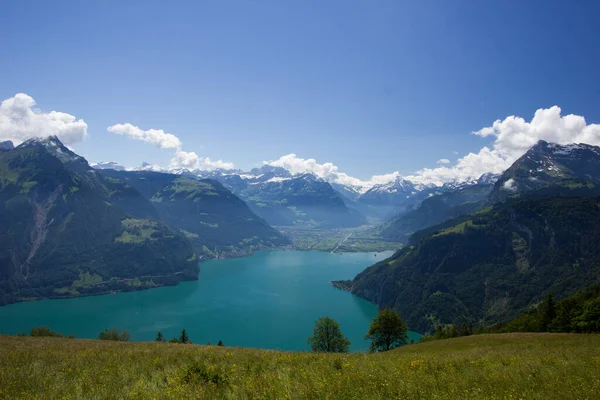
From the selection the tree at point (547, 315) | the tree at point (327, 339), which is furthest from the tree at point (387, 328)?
the tree at point (547, 315)

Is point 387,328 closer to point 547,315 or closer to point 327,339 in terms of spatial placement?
point 327,339

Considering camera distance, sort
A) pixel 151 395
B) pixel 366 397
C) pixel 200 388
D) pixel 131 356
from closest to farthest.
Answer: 1. pixel 366 397
2. pixel 151 395
3. pixel 200 388
4. pixel 131 356

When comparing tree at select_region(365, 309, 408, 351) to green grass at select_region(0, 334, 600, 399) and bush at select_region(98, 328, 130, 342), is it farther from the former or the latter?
green grass at select_region(0, 334, 600, 399)

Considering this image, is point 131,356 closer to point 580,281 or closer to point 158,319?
point 158,319

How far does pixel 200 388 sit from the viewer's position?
10.0m

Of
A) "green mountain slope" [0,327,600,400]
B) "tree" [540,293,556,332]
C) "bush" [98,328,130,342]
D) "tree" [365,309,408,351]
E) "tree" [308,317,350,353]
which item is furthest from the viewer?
"tree" [540,293,556,332]

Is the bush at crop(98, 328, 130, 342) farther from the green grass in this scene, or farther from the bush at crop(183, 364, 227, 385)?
the bush at crop(183, 364, 227, 385)

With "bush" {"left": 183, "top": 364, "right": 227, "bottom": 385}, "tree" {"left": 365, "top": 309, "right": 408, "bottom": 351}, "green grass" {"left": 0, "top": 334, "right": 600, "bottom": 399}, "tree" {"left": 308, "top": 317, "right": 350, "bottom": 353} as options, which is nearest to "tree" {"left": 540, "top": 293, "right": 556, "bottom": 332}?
"tree" {"left": 365, "top": 309, "right": 408, "bottom": 351}

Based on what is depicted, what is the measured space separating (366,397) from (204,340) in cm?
16913

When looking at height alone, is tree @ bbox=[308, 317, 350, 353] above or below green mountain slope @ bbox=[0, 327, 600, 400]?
below

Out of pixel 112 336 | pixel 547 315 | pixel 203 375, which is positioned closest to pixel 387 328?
pixel 547 315

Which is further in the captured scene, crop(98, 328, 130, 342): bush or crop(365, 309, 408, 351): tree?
crop(365, 309, 408, 351): tree

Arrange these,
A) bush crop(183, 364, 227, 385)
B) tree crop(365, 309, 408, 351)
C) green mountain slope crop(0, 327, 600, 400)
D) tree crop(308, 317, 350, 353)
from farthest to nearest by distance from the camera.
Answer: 1. tree crop(308, 317, 350, 353)
2. tree crop(365, 309, 408, 351)
3. bush crop(183, 364, 227, 385)
4. green mountain slope crop(0, 327, 600, 400)

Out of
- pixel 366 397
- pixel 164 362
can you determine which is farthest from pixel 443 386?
pixel 164 362
